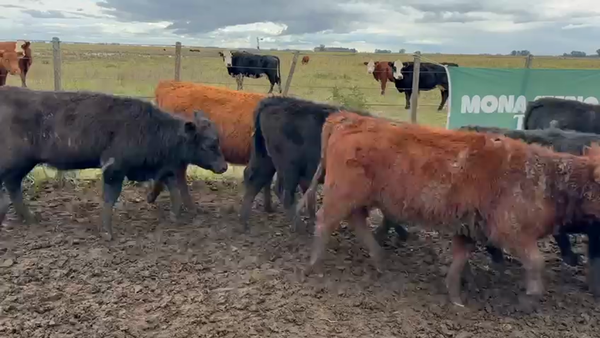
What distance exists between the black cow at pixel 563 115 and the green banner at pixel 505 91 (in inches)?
17.0

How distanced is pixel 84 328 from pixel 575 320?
3.57m

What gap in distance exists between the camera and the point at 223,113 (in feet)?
24.1

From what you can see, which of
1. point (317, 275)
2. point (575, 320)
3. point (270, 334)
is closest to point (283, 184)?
point (317, 275)

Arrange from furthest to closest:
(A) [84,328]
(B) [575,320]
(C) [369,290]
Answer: (C) [369,290] < (B) [575,320] < (A) [84,328]

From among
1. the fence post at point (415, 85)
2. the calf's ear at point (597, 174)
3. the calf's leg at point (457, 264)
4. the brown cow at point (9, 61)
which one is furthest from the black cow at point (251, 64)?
the calf's ear at point (597, 174)

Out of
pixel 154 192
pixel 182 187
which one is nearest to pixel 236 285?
pixel 182 187

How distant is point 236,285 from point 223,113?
9.99 feet

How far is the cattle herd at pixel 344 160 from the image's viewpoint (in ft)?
15.2

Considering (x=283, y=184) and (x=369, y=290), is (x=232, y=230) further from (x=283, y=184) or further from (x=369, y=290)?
(x=369, y=290)

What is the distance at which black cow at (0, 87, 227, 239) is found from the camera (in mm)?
5914

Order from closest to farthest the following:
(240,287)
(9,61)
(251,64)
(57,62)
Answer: (240,287), (57,62), (9,61), (251,64)

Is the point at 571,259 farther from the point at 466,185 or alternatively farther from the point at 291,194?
the point at 291,194

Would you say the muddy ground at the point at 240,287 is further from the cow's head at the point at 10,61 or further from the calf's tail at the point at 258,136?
the cow's head at the point at 10,61

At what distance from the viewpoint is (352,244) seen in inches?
234
